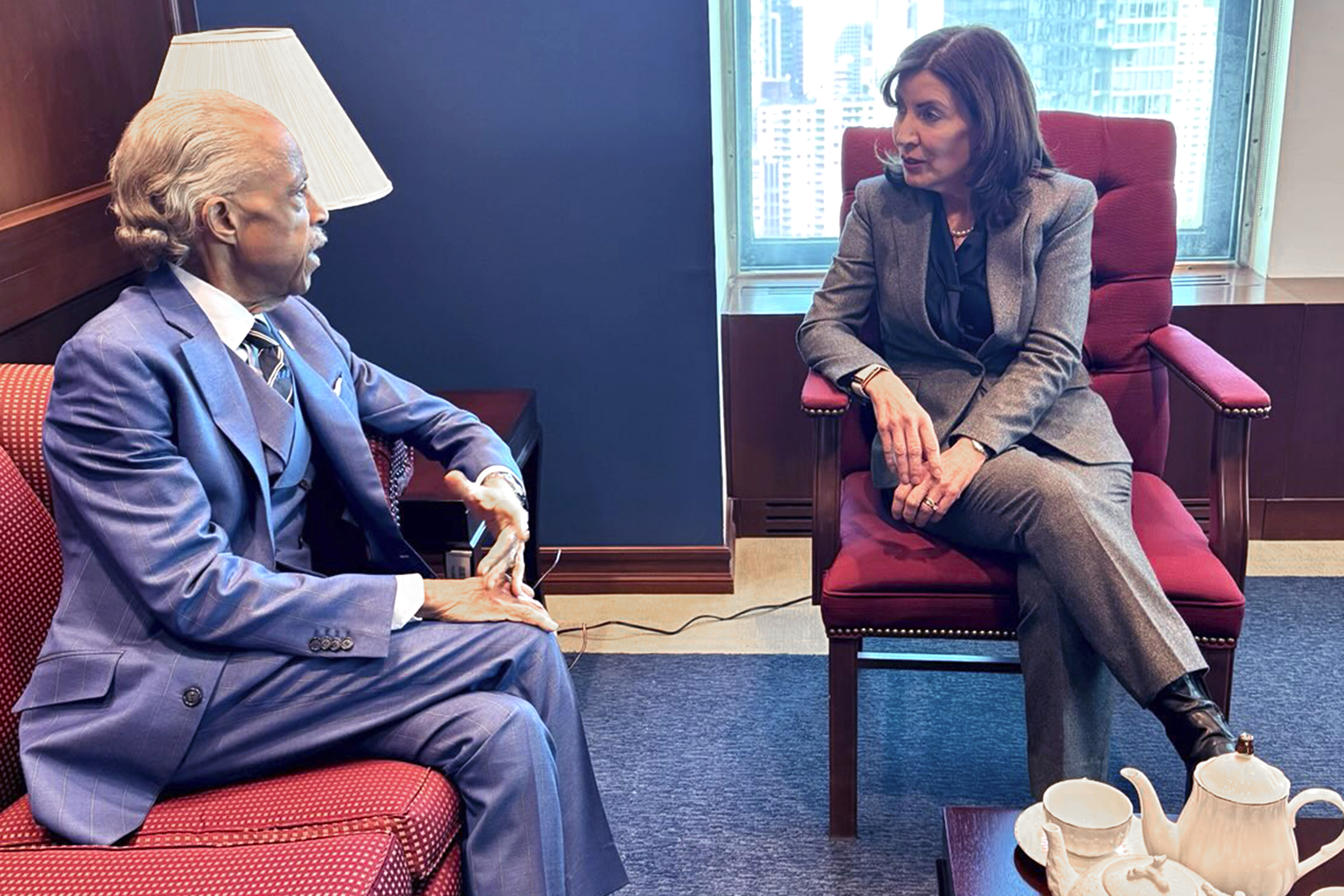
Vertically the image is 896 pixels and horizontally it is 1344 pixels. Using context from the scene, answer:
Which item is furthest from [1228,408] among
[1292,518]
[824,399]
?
[1292,518]

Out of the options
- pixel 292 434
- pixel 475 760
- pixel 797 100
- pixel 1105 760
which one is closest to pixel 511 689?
pixel 475 760

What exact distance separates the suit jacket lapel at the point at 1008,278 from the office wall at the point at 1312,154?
1281 mm

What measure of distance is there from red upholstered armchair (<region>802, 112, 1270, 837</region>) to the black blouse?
0.76 feet

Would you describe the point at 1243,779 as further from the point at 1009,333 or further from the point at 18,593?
the point at 18,593

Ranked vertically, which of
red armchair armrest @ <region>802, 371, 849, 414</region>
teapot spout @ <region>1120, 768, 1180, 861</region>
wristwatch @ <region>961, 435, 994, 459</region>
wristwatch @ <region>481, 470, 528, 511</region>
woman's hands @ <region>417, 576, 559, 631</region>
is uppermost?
red armchair armrest @ <region>802, 371, 849, 414</region>

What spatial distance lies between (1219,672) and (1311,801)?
0.72m

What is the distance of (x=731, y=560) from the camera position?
121 inches

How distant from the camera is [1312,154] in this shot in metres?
3.13

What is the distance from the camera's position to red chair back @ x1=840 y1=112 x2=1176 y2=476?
7.93ft

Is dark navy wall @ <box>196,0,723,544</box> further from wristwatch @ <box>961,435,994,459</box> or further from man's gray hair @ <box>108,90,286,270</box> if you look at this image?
man's gray hair @ <box>108,90,286,270</box>

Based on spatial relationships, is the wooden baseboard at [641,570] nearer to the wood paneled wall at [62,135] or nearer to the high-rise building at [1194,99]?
the wood paneled wall at [62,135]

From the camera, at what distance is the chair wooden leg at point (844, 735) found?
2.09 metres

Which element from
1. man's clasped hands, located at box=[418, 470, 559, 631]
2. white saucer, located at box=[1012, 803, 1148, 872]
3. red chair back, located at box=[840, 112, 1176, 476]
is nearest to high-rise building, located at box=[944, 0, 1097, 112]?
red chair back, located at box=[840, 112, 1176, 476]

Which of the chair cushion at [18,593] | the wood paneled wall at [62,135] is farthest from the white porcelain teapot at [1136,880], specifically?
the wood paneled wall at [62,135]
